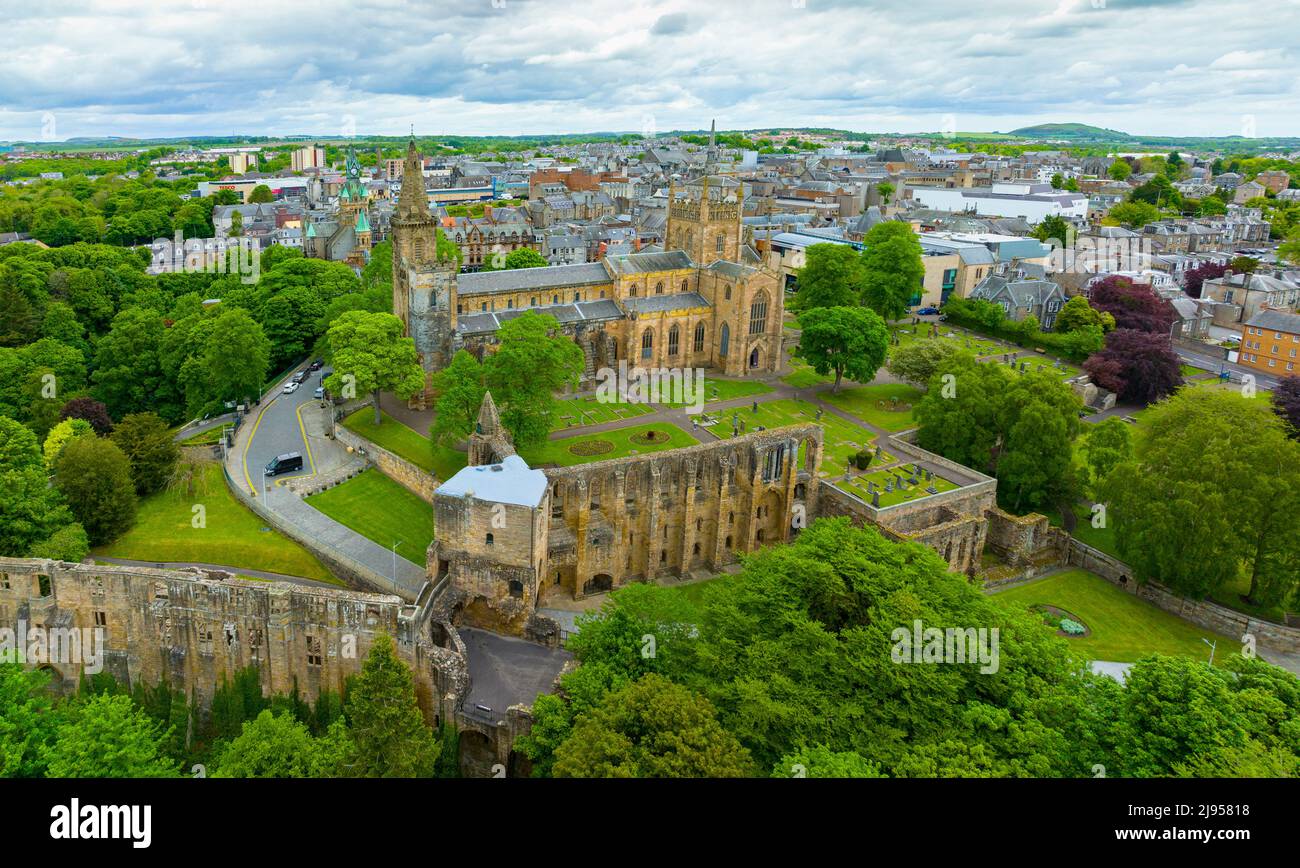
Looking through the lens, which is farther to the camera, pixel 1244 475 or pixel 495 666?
pixel 1244 475

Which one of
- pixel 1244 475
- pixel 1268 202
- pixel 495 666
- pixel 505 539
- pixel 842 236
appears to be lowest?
pixel 495 666

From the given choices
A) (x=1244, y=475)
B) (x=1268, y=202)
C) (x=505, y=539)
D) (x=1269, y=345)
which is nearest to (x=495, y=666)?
(x=505, y=539)

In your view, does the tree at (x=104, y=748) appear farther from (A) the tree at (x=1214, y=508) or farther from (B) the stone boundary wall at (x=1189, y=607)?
(B) the stone boundary wall at (x=1189, y=607)

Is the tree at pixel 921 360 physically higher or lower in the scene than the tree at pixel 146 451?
higher

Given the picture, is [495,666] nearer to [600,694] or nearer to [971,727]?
[600,694]

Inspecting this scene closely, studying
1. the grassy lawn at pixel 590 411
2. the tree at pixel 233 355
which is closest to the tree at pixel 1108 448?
the grassy lawn at pixel 590 411

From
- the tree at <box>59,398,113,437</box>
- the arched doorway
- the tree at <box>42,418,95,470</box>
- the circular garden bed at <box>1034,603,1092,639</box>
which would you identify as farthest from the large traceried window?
the tree at <box>59,398,113,437</box>

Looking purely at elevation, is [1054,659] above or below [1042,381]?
below
